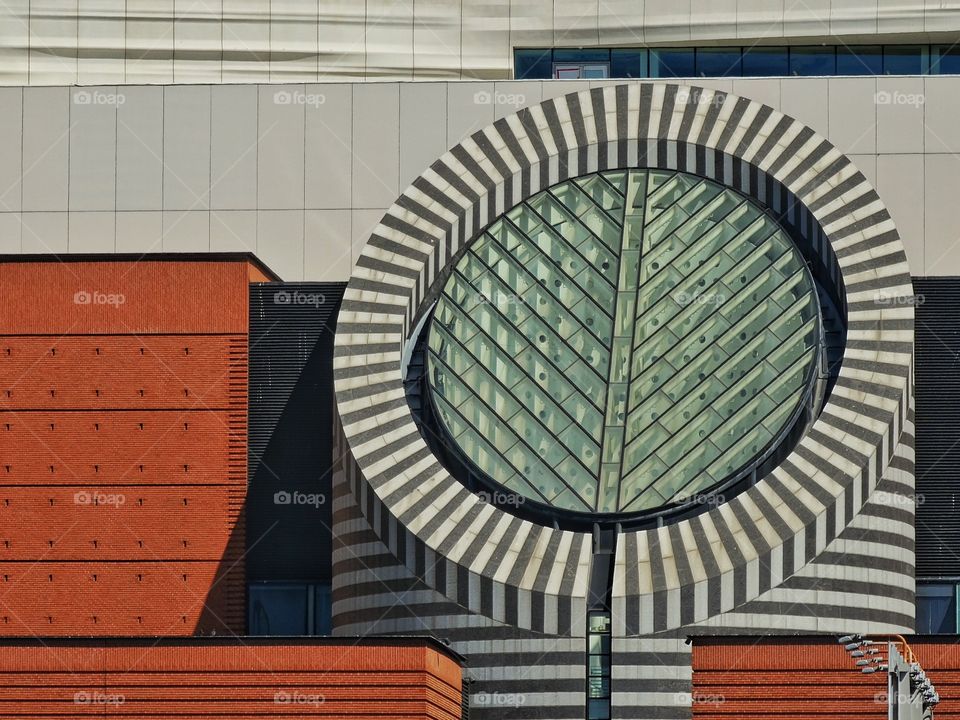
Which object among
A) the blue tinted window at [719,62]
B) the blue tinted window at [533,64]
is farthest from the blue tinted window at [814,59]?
the blue tinted window at [533,64]

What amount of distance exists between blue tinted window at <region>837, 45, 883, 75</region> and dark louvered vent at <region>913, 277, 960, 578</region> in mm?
9908

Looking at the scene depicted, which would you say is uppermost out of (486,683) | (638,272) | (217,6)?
(217,6)

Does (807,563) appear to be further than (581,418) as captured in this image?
No

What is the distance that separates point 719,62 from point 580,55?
379cm

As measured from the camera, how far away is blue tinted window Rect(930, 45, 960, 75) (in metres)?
59.3

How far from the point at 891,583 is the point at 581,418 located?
25.5ft

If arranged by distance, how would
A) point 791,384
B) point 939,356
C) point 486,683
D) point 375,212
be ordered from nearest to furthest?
point 486,683, point 791,384, point 939,356, point 375,212

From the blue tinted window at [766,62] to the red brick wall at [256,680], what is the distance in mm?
23680

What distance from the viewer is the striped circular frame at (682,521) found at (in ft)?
143

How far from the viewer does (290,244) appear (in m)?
57.0

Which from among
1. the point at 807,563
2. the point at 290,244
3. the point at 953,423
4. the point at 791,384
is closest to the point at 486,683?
the point at 807,563

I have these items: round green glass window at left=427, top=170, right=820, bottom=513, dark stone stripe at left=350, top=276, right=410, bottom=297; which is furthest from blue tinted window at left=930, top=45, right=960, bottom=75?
dark stone stripe at left=350, top=276, right=410, bottom=297

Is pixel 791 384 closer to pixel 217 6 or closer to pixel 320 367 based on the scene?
pixel 320 367

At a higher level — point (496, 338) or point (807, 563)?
point (496, 338)
